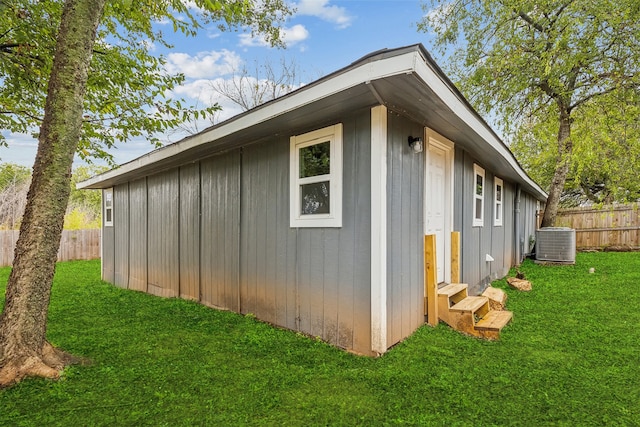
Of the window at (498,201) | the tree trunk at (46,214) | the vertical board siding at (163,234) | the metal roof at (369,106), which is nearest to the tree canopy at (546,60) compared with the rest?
the window at (498,201)

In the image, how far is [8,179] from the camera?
66.0ft

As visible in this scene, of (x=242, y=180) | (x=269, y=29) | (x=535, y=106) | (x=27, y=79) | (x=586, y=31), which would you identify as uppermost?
(x=586, y=31)

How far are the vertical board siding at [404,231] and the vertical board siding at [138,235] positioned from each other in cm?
536

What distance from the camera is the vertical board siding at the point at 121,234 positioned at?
22.9ft

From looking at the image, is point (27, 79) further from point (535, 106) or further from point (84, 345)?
point (535, 106)

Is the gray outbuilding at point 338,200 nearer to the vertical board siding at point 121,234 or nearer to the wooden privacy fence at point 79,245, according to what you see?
the vertical board siding at point 121,234

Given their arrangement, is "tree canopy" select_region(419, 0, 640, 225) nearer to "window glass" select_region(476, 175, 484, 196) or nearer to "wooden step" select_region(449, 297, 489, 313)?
"window glass" select_region(476, 175, 484, 196)

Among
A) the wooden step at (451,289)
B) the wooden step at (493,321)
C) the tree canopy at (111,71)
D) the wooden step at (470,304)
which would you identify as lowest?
the wooden step at (493,321)

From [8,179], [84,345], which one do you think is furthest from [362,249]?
[8,179]

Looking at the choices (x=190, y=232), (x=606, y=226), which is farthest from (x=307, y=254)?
(x=606, y=226)

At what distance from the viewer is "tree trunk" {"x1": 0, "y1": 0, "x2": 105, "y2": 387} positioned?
7.50 feet

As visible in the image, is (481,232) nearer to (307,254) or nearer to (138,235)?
(307,254)

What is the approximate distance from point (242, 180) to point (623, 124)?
9845 mm

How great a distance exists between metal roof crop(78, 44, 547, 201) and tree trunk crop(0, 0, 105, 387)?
143 centimetres
